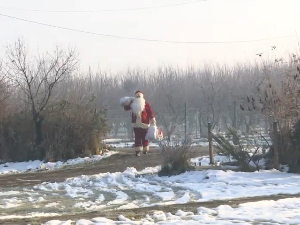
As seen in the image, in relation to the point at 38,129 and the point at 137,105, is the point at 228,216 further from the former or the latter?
the point at 38,129

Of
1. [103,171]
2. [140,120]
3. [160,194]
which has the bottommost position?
[160,194]

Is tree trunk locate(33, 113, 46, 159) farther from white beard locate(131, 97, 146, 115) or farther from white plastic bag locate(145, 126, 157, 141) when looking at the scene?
white plastic bag locate(145, 126, 157, 141)

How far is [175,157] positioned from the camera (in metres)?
14.3

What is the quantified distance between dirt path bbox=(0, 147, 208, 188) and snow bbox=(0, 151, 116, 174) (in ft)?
2.00

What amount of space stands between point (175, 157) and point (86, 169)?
378cm

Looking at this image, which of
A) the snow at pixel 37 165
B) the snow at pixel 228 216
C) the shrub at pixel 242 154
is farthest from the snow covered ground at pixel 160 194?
the snow at pixel 37 165

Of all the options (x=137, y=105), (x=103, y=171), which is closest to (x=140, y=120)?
(x=137, y=105)

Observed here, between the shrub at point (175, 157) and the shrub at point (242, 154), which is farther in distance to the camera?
the shrub at point (175, 157)

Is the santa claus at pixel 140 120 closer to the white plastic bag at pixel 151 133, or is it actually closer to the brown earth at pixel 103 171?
the white plastic bag at pixel 151 133

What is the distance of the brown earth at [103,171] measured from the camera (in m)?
8.50

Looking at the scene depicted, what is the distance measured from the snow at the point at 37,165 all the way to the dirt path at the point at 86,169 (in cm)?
61

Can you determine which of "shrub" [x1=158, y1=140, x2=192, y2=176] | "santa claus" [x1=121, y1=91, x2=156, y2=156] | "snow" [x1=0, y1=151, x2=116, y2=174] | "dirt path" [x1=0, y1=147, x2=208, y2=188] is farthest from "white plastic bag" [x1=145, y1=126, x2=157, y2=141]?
"shrub" [x1=158, y1=140, x2=192, y2=176]

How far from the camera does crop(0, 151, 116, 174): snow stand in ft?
59.9

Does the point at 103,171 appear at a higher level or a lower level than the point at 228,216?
higher
